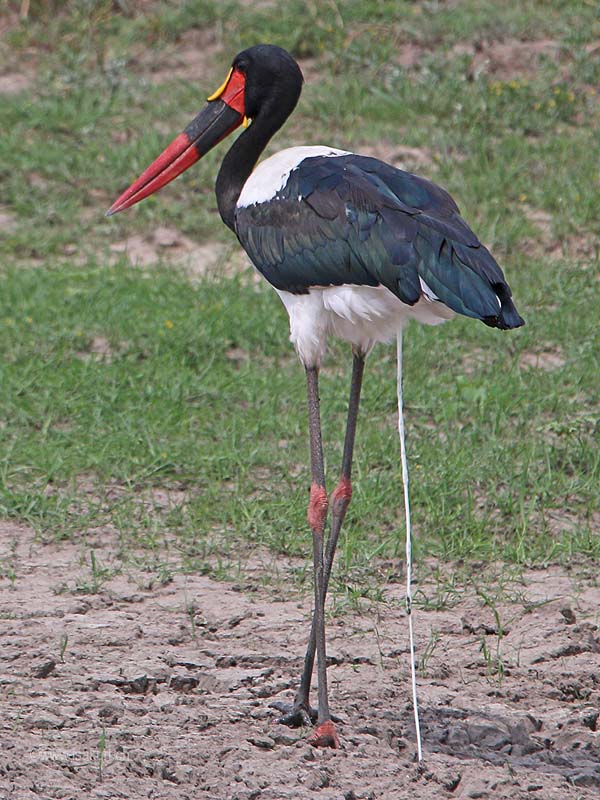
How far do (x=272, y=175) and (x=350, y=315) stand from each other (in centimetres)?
48

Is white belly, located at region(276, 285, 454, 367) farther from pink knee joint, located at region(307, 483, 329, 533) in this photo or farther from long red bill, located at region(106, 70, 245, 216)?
long red bill, located at region(106, 70, 245, 216)

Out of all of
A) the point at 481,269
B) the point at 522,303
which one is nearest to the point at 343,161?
the point at 481,269

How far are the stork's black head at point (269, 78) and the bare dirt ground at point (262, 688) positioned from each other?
152 cm

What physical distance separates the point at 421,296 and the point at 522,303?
340 cm

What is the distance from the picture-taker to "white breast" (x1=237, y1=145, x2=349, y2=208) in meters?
3.55

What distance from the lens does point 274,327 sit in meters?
6.25

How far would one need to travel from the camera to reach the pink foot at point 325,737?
334 centimetres

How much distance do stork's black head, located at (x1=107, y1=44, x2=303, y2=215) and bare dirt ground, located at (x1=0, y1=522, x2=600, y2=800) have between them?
1.24 metres

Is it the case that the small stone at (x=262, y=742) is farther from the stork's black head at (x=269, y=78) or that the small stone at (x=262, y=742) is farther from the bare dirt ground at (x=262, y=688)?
the stork's black head at (x=269, y=78)

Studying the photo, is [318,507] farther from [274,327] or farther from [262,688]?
[274,327]

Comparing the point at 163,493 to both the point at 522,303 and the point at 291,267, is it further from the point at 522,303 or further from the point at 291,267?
the point at 522,303

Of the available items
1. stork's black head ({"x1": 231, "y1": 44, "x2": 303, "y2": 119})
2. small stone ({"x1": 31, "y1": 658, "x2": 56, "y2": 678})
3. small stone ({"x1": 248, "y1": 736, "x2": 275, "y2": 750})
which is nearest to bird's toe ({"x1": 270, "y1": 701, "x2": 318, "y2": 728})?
small stone ({"x1": 248, "y1": 736, "x2": 275, "y2": 750})

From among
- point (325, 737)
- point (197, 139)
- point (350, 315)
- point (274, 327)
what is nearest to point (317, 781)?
point (325, 737)

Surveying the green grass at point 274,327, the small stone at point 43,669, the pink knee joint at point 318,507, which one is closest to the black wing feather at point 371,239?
the pink knee joint at point 318,507
